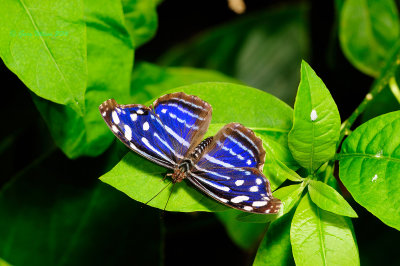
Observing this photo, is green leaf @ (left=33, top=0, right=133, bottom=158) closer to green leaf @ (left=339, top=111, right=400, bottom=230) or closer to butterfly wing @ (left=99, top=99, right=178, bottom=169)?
butterfly wing @ (left=99, top=99, right=178, bottom=169)

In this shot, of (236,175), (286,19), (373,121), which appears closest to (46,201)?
(236,175)

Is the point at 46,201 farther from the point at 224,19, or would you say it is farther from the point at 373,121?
the point at 224,19

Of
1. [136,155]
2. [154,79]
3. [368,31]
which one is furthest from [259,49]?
[136,155]

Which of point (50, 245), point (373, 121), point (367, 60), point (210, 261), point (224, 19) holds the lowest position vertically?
point (210, 261)

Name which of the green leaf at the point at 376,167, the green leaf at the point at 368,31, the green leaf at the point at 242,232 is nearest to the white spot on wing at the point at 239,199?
the green leaf at the point at 376,167

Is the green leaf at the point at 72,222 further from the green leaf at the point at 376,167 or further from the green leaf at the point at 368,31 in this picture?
the green leaf at the point at 368,31

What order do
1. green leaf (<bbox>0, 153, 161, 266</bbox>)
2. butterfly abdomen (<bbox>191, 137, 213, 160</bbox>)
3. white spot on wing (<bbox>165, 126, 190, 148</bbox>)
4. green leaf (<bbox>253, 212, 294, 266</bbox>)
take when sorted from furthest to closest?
green leaf (<bbox>0, 153, 161, 266</bbox>)
white spot on wing (<bbox>165, 126, 190, 148</bbox>)
butterfly abdomen (<bbox>191, 137, 213, 160</bbox>)
green leaf (<bbox>253, 212, 294, 266</bbox>)

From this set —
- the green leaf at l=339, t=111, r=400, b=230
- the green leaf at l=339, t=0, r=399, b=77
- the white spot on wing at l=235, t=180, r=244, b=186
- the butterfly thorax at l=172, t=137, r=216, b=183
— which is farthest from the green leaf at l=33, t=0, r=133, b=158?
the green leaf at l=339, t=0, r=399, b=77
